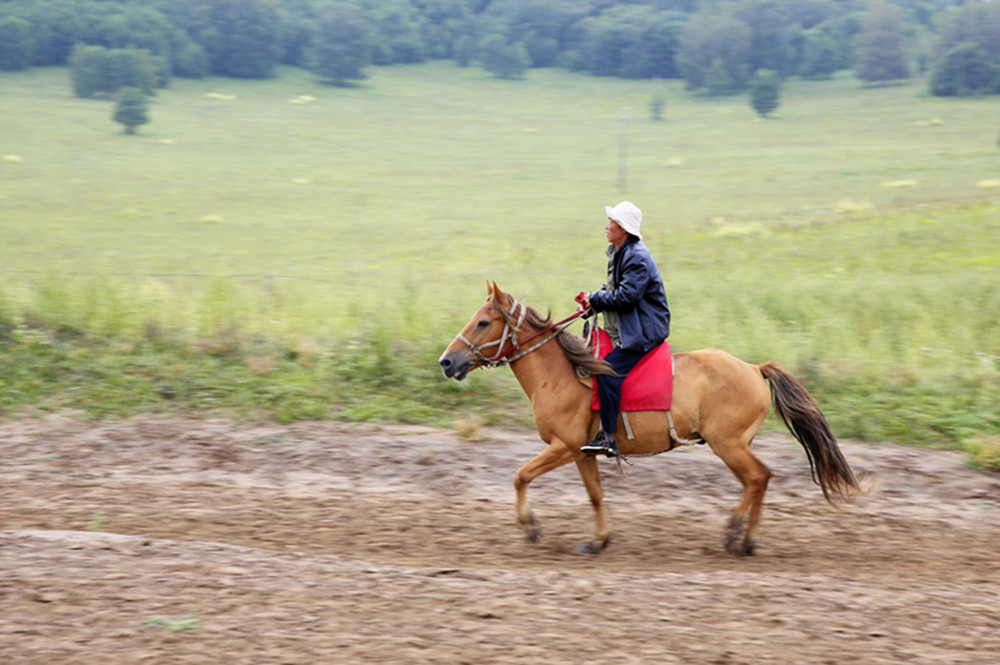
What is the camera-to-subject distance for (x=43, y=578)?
17.3 ft

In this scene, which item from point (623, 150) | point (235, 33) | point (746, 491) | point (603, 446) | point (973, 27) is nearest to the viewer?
point (603, 446)

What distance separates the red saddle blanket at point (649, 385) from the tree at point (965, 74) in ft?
143

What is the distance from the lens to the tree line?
1548 inches

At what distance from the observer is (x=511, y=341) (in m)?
6.61

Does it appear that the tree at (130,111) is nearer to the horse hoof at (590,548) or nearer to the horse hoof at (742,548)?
the horse hoof at (590,548)

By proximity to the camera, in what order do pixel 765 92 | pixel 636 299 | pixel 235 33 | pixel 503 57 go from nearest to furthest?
pixel 636 299 < pixel 235 33 < pixel 765 92 < pixel 503 57

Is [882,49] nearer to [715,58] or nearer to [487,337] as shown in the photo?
[715,58]

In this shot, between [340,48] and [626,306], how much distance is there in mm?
43650

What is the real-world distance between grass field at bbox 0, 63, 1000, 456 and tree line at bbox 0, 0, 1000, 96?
5.13ft

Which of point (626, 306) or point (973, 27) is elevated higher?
point (973, 27)

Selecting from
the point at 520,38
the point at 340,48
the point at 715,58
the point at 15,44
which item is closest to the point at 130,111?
the point at 15,44

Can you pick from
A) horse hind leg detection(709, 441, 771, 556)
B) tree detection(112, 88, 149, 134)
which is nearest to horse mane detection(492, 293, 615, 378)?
horse hind leg detection(709, 441, 771, 556)

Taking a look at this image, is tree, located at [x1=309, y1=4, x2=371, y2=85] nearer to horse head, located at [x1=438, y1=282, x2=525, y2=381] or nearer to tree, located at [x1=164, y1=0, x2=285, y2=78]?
tree, located at [x1=164, y1=0, x2=285, y2=78]

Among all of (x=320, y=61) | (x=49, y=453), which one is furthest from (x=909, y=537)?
(x=320, y=61)
